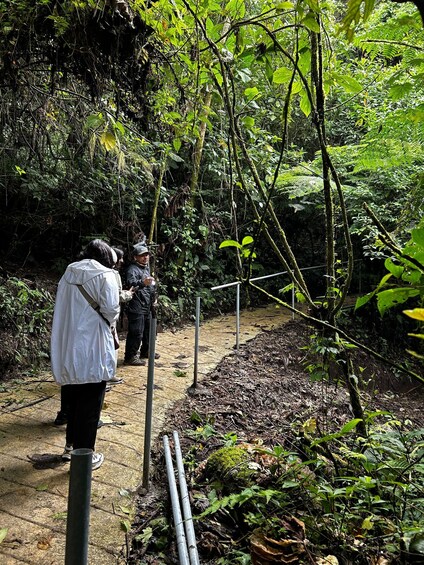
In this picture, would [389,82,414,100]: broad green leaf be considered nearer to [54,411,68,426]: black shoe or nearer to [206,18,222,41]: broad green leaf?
[206,18,222,41]: broad green leaf

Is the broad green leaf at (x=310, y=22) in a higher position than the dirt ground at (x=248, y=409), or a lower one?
higher

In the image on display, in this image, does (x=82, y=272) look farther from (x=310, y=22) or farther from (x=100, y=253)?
(x=310, y=22)

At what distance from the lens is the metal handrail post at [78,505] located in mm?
1087

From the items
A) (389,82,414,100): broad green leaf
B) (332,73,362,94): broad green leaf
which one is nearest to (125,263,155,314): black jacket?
(389,82,414,100): broad green leaf

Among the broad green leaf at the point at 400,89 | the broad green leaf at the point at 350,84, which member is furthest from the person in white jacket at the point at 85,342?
the broad green leaf at the point at 400,89

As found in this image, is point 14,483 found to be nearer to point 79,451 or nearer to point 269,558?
point 269,558

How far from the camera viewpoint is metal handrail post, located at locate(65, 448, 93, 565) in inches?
42.8

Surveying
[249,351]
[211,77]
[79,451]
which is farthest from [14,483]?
[249,351]

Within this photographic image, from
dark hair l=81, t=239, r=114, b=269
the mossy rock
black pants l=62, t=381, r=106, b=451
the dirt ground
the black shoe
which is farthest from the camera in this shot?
the black shoe

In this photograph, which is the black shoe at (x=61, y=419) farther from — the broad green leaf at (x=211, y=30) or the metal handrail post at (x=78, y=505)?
the broad green leaf at (x=211, y=30)

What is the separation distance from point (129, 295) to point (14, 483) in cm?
236

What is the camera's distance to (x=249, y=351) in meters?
7.54

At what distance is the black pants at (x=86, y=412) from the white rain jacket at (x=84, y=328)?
0.11m

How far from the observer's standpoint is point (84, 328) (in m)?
3.28
